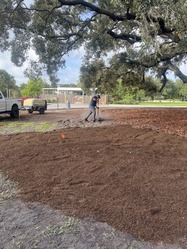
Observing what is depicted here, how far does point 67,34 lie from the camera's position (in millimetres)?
14164

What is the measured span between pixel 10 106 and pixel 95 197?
13684mm

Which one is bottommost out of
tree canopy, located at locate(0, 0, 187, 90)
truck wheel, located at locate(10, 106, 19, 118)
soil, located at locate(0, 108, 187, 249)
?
soil, located at locate(0, 108, 187, 249)

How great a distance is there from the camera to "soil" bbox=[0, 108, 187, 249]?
3061 millimetres

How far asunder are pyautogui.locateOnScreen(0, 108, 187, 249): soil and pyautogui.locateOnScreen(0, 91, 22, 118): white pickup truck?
31.1 ft

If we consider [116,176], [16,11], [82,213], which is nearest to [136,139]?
[116,176]

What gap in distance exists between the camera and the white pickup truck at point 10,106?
15.6 meters

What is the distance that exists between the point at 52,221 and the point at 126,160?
2633mm

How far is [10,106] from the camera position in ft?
53.7

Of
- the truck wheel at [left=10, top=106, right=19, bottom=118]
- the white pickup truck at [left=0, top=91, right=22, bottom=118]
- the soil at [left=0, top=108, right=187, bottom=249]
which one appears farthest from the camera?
the truck wheel at [left=10, top=106, right=19, bottom=118]

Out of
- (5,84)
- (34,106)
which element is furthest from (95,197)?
(5,84)

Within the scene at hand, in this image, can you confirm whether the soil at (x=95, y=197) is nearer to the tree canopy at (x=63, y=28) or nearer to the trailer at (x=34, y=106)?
the tree canopy at (x=63, y=28)

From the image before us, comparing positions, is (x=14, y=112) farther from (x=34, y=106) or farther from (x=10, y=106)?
(x=34, y=106)

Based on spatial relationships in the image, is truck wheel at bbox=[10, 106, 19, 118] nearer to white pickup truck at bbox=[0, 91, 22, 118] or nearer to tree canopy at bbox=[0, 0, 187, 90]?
white pickup truck at bbox=[0, 91, 22, 118]

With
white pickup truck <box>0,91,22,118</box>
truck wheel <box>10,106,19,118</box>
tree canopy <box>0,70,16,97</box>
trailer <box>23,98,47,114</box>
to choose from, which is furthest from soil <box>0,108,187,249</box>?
Answer: tree canopy <box>0,70,16,97</box>
